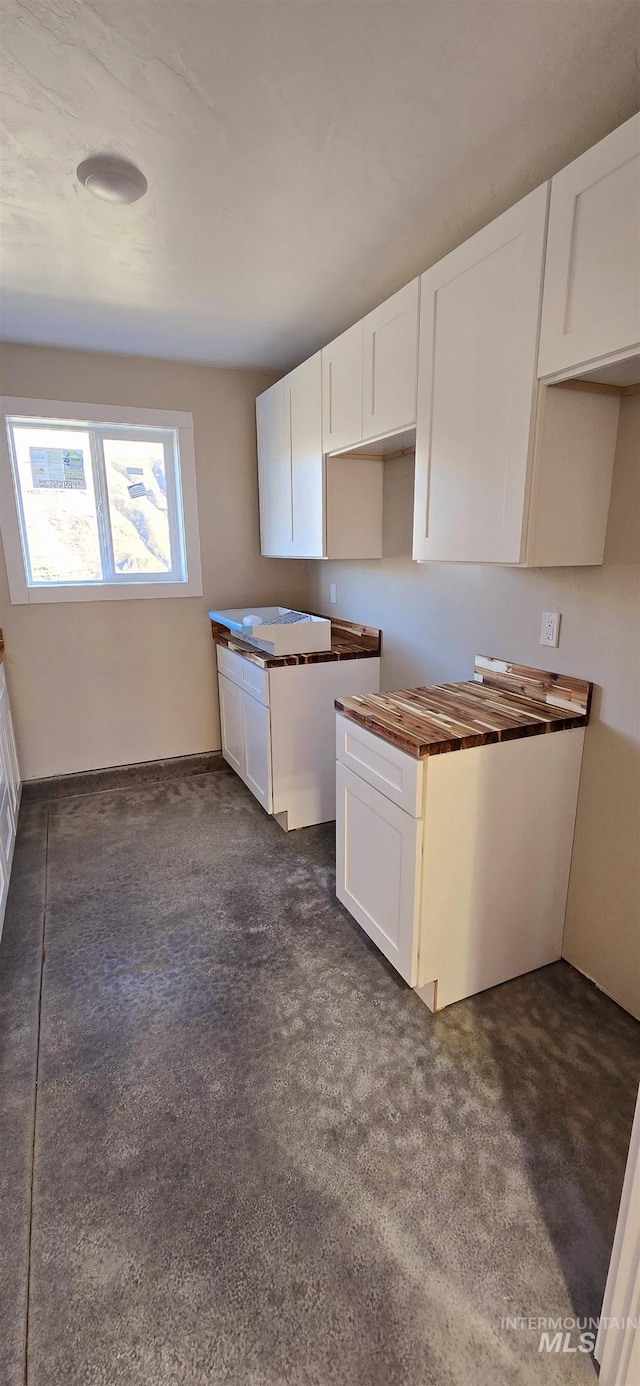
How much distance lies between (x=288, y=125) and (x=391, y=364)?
0.75 m

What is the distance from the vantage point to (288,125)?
144cm

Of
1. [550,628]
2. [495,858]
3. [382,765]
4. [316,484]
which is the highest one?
[316,484]

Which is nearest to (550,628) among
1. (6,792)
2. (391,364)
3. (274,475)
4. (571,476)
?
(571,476)

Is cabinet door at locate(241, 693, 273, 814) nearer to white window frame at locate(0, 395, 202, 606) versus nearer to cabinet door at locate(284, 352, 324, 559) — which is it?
cabinet door at locate(284, 352, 324, 559)

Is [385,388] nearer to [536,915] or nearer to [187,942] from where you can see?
[536,915]

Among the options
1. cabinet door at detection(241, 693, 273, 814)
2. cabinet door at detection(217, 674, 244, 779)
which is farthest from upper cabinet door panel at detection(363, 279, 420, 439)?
cabinet door at detection(217, 674, 244, 779)

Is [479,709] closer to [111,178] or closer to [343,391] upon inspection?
[343,391]

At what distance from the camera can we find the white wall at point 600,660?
1632mm

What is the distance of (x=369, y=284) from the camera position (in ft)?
7.43

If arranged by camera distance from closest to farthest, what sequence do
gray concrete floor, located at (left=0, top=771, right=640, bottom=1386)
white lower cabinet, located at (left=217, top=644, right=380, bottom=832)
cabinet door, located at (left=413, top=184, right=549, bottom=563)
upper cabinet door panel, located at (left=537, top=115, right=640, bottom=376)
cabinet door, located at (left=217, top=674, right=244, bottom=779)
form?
gray concrete floor, located at (left=0, top=771, right=640, bottom=1386) < upper cabinet door panel, located at (left=537, top=115, right=640, bottom=376) < cabinet door, located at (left=413, top=184, right=549, bottom=563) < white lower cabinet, located at (left=217, top=644, right=380, bottom=832) < cabinet door, located at (left=217, top=674, right=244, bottom=779)

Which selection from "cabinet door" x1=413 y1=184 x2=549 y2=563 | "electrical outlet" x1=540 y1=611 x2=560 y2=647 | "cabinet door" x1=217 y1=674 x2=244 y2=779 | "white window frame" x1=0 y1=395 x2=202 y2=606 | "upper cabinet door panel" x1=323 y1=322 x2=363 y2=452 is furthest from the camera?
"cabinet door" x1=217 y1=674 x2=244 y2=779

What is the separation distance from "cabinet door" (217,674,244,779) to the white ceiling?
1.95m

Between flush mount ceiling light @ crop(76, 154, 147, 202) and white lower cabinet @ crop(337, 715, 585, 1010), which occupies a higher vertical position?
flush mount ceiling light @ crop(76, 154, 147, 202)

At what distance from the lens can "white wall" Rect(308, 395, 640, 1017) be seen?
1.63 m
